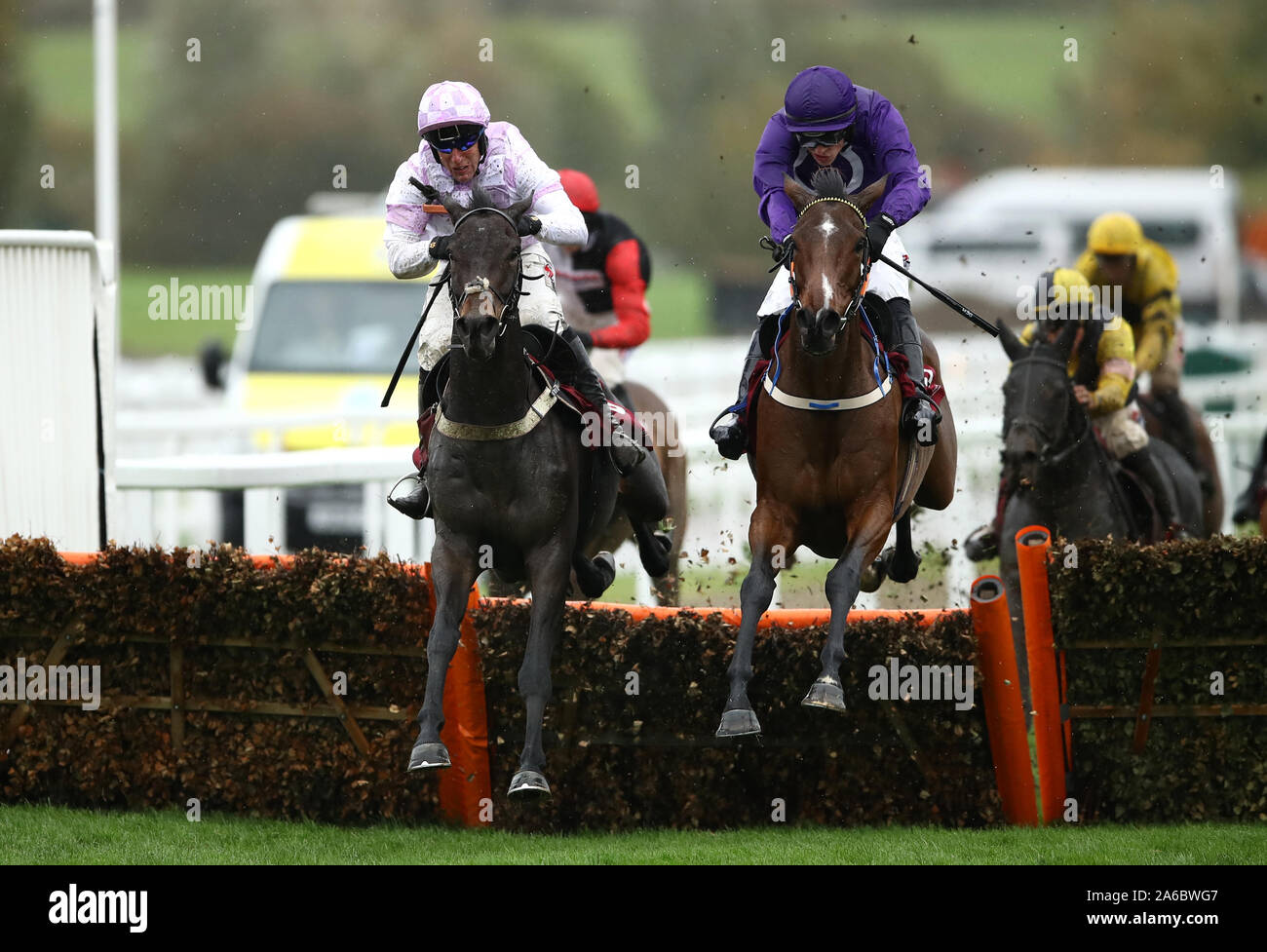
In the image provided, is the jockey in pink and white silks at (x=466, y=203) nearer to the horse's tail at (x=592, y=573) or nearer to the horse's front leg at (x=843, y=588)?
the horse's tail at (x=592, y=573)

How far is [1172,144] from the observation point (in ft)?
119

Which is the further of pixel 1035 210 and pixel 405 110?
pixel 405 110

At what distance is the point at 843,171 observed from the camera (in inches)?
277

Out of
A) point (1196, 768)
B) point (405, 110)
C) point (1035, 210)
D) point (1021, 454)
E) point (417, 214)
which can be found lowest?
point (1196, 768)

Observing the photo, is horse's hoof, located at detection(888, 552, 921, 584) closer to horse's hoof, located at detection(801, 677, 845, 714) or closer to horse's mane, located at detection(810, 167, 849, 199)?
horse's hoof, located at detection(801, 677, 845, 714)

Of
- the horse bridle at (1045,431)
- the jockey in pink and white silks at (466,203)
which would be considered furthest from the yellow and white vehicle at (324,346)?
the jockey in pink and white silks at (466,203)

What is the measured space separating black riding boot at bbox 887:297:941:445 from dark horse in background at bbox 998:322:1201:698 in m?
2.01

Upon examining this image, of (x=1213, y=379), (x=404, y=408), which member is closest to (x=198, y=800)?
(x=404, y=408)

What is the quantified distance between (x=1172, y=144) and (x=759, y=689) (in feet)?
105

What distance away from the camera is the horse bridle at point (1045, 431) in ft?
29.9

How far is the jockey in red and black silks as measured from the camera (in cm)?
955

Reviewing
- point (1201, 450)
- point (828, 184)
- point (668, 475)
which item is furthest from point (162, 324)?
point (828, 184)

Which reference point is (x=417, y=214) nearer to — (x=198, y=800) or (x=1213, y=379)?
(x=198, y=800)

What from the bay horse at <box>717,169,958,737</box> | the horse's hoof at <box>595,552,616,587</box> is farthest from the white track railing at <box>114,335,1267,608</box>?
the bay horse at <box>717,169,958,737</box>
